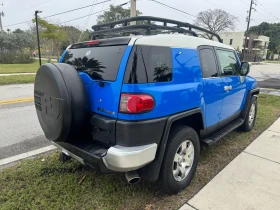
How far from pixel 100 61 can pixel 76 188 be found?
5.24 ft

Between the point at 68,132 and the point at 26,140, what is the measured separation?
8.04ft

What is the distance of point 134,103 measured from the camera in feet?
6.71

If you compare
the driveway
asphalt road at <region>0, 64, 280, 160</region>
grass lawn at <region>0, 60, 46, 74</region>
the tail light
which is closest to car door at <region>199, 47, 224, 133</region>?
the tail light

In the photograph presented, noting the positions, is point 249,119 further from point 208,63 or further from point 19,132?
point 19,132

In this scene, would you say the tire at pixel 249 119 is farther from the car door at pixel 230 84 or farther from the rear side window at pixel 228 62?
the rear side window at pixel 228 62

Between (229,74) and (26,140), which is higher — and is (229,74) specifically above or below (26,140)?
above

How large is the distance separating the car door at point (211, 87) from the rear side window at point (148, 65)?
76cm

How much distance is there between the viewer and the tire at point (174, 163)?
2420 millimetres

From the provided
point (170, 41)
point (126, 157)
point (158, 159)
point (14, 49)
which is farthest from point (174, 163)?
point (14, 49)

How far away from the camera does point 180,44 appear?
256 cm

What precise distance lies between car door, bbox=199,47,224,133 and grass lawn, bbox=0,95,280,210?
76 cm

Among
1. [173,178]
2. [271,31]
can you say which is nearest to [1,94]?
[173,178]

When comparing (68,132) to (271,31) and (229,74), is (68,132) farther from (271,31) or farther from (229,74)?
(271,31)

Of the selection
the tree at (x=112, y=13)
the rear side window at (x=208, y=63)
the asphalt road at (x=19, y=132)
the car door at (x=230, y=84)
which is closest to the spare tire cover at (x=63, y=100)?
the rear side window at (x=208, y=63)
